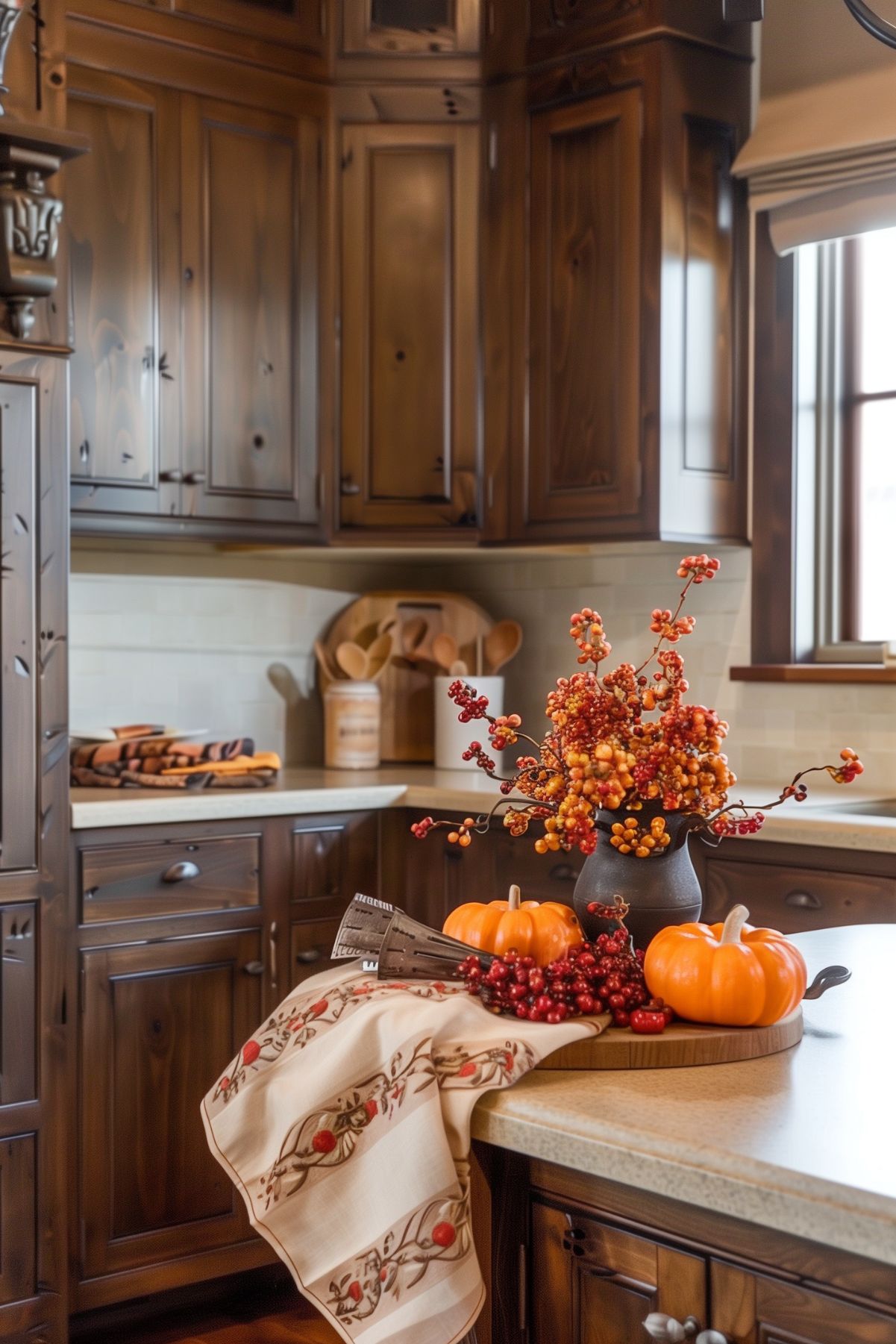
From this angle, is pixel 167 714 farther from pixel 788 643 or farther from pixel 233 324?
pixel 788 643

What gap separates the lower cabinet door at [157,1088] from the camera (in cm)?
288

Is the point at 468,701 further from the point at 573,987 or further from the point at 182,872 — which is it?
the point at 182,872

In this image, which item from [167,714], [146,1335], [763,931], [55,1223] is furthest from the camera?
[167,714]

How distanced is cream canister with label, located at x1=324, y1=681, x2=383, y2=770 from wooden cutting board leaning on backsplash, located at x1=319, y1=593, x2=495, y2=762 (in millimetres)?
82

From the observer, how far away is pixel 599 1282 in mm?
1160

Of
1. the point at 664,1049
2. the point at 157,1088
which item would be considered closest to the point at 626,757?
the point at 664,1049

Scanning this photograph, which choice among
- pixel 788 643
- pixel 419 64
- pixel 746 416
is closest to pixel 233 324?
pixel 419 64

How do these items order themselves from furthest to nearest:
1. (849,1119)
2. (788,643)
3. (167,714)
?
(167,714) < (788,643) < (849,1119)

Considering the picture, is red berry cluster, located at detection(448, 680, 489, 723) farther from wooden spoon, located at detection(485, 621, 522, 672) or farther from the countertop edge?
wooden spoon, located at detection(485, 621, 522, 672)

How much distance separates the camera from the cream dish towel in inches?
44.0

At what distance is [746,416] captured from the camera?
3453mm

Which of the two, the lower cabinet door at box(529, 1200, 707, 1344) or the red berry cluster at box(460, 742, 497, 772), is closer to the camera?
the lower cabinet door at box(529, 1200, 707, 1344)

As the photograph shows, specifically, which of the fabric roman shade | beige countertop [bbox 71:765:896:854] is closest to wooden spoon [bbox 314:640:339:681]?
beige countertop [bbox 71:765:896:854]

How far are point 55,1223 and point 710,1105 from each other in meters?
1.96
